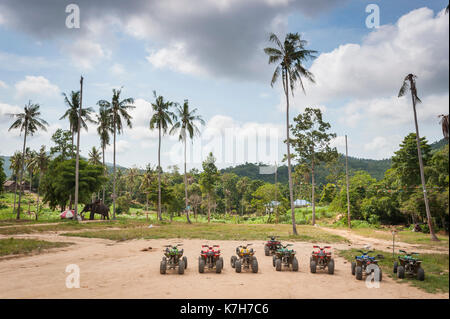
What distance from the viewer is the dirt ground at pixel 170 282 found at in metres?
6.96

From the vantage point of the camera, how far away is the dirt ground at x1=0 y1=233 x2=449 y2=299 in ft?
22.8

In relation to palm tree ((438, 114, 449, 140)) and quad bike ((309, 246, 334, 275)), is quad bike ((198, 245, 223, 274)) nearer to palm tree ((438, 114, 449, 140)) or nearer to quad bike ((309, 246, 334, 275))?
quad bike ((309, 246, 334, 275))

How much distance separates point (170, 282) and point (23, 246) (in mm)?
10814

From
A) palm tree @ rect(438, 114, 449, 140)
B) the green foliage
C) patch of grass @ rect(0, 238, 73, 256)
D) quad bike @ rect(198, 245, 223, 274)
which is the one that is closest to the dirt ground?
quad bike @ rect(198, 245, 223, 274)

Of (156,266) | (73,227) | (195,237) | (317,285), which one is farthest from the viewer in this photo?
(73,227)

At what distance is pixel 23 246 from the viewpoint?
14.4 meters

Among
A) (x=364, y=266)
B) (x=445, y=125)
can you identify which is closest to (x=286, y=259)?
(x=364, y=266)

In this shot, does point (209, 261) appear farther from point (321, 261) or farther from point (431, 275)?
point (431, 275)
